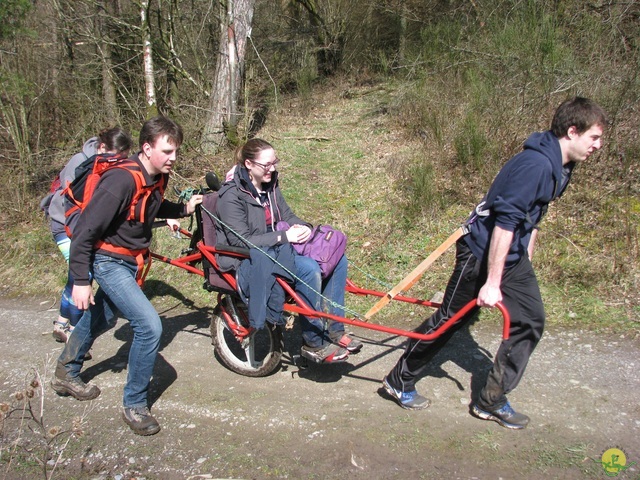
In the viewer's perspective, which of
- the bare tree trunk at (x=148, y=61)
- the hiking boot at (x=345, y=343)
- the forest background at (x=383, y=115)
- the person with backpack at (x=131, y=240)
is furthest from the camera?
the bare tree trunk at (x=148, y=61)

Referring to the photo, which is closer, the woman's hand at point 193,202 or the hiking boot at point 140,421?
the hiking boot at point 140,421

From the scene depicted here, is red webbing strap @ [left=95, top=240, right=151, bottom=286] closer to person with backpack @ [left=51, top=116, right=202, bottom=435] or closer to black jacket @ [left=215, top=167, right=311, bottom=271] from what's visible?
person with backpack @ [left=51, top=116, right=202, bottom=435]

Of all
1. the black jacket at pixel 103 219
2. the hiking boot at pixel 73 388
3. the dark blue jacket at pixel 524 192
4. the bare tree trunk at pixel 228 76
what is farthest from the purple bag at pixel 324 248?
the bare tree trunk at pixel 228 76

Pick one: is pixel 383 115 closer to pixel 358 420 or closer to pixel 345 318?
pixel 345 318

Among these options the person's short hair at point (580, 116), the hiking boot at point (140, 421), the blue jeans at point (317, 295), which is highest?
the person's short hair at point (580, 116)

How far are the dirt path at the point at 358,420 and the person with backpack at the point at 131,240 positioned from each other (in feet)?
1.16

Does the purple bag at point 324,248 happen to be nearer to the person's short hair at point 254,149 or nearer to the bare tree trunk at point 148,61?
the person's short hair at point 254,149

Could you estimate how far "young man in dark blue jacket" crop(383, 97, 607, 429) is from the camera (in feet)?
9.84

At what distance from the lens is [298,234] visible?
383cm

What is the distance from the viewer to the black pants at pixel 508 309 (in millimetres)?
3307

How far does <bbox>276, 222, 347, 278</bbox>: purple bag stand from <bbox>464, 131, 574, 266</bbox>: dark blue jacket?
1059 millimetres

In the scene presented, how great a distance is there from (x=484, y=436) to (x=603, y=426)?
775 millimetres

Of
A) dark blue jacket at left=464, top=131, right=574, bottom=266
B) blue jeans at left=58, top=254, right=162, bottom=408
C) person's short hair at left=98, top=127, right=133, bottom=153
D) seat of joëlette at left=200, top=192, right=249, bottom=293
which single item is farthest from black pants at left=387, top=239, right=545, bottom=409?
person's short hair at left=98, top=127, right=133, bottom=153

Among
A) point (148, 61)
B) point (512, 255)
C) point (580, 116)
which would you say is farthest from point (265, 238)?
point (148, 61)
